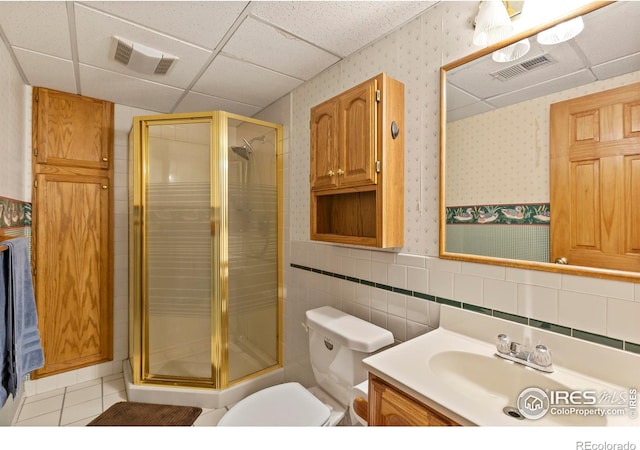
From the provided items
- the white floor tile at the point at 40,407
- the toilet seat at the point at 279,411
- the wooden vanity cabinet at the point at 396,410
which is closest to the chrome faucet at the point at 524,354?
the wooden vanity cabinet at the point at 396,410

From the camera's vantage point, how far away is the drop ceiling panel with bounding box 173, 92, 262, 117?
2262 millimetres

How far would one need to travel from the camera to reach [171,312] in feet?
6.66

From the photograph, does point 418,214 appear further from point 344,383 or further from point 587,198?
point 344,383

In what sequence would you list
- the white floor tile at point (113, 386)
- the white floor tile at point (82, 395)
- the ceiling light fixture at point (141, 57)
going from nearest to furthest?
the ceiling light fixture at point (141, 57), the white floor tile at point (82, 395), the white floor tile at point (113, 386)

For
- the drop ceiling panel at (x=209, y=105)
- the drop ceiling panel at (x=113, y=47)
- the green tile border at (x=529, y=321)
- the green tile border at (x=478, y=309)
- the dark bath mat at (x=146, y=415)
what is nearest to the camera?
the green tile border at (x=529, y=321)

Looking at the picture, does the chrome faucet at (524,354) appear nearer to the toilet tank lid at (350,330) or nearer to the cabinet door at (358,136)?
the toilet tank lid at (350,330)

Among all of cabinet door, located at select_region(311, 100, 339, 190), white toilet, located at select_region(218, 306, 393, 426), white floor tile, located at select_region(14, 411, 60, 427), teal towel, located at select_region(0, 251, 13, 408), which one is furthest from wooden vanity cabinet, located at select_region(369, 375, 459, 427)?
white floor tile, located at select_region(14, 411, 60, 427)

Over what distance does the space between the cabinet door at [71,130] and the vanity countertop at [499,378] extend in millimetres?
2485

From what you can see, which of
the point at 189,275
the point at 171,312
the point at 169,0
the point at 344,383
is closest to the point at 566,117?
the point at 344,383

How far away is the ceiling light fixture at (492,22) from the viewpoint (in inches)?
40.1

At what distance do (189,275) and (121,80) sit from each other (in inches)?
53.0

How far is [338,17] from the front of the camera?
1.36m

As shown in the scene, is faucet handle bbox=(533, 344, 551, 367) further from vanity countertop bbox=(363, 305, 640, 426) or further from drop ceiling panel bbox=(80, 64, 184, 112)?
drop ceiling panel bbox=(80, 64, 184, 112)

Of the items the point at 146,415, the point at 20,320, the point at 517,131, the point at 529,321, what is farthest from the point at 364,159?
the point at 146,415
